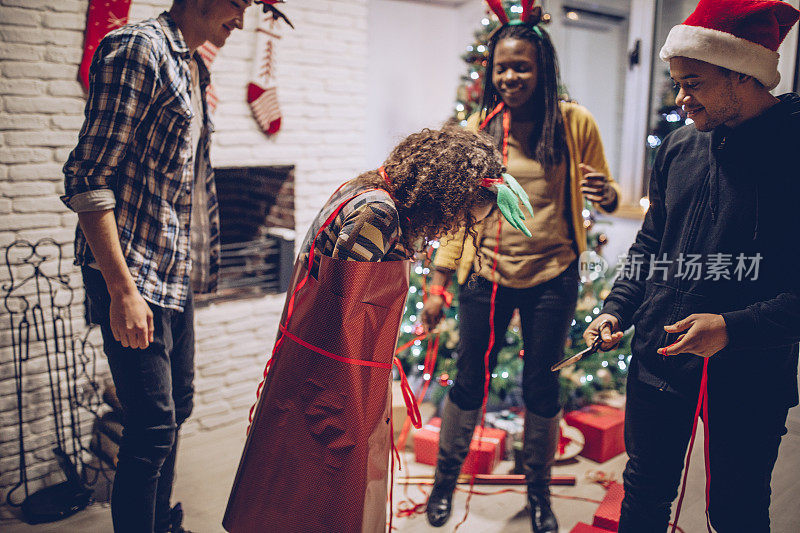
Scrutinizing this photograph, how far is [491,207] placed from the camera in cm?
144

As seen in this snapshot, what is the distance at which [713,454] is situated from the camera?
1.30 meters

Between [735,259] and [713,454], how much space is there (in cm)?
41

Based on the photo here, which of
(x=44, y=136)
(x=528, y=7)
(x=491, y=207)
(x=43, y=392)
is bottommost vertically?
(x=43, y=392)

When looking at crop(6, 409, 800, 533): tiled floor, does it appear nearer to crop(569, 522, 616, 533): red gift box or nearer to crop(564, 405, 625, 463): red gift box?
crop(564, 405, 625, 463): red gift box

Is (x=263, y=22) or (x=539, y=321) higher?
(x=263, y=22)

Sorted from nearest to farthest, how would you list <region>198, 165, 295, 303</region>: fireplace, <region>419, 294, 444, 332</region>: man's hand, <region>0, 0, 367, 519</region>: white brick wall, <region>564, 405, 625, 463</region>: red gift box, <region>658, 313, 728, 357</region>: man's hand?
<region>658, 313, 728, 357</region>: man's hand < <region>419, 294, 444, 332</region>: man's hand < <region>0, 0, 367, 519</region>: white brick wall < <region>564, 405, 625, 463</region>: red gift box < <region>198, 165, 295, 303</region>: fireplace

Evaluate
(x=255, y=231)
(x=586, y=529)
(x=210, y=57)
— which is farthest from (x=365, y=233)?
(x=255, y=231)

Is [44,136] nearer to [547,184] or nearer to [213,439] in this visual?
[213,439]

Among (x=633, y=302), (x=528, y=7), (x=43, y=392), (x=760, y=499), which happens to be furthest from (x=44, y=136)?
(x=760, y=499)

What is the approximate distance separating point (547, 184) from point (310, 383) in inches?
38.2

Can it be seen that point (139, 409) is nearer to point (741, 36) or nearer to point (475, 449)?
point (475, 449)

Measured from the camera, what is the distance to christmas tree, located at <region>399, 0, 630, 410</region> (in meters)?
2.74

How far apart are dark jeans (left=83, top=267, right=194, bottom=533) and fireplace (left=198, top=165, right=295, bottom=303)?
1.37 m

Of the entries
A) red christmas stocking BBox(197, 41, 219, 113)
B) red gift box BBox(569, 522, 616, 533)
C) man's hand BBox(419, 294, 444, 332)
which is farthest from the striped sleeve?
red christmas stocking BBox(197, 41, 219, 113)
